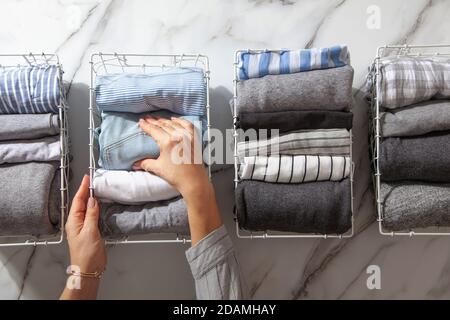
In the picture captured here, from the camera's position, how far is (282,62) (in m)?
0.92

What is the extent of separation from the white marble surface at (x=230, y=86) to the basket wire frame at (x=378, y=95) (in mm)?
30

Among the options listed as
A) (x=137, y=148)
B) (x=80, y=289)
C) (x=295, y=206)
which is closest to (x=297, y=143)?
(x=295, y=206)

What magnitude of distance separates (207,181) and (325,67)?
0.38m

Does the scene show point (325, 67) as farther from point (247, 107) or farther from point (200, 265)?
point (200, 265)

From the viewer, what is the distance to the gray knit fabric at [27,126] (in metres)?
0.90

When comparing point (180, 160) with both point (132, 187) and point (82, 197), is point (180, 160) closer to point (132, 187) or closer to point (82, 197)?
point (132, 187)

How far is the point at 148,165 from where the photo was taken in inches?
35.4

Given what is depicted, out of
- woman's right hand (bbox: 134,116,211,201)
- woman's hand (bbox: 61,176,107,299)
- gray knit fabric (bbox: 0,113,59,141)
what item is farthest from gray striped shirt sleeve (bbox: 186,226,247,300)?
gray knit fabric (bbox: 0,113,59,141)

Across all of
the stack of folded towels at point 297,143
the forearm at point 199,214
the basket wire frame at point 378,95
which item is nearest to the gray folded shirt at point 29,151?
the forearm at point 199,214

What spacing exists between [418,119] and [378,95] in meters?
0.10

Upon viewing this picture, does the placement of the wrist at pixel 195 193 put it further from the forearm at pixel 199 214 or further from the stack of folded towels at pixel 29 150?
the stack of folded towels at pixel 29 150

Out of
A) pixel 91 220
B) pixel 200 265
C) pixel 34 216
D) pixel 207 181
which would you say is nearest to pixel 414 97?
pixel 207 181

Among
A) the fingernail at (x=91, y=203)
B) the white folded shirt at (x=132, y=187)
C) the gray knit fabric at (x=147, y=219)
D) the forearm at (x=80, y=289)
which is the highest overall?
the white folded shirt at (x=132, y=187)

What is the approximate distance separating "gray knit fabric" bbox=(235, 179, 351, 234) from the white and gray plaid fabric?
223 millimetres
